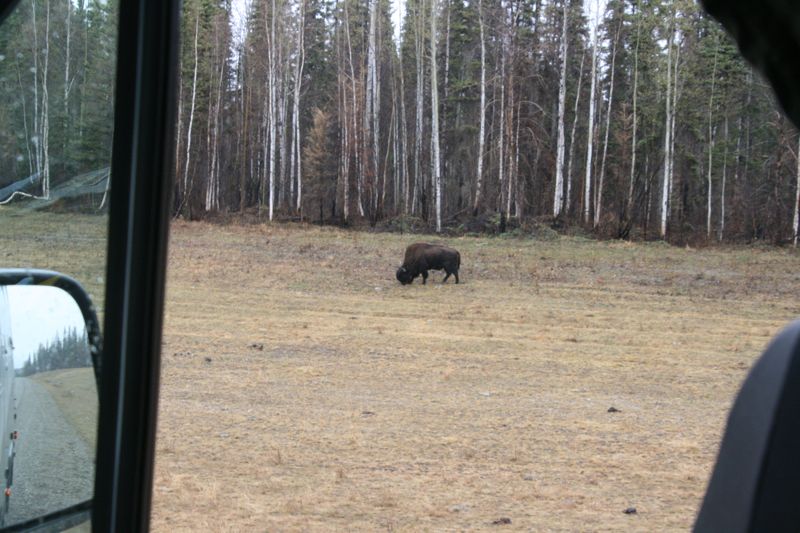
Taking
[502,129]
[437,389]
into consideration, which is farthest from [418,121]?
[437,389]

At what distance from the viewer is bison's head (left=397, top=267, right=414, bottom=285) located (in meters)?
15.6

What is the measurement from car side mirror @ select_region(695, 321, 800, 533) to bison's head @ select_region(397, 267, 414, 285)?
48.1 ft

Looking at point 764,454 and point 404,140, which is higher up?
point 404,140

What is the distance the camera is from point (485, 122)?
28406 mm

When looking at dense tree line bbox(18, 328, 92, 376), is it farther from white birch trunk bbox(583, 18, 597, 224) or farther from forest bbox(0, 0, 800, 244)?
white birch trunk bbox(583, 18, 597, 224)

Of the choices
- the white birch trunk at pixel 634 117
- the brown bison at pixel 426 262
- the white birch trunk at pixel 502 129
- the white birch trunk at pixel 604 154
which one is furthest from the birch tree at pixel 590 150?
the brown bison at pixel 426 262

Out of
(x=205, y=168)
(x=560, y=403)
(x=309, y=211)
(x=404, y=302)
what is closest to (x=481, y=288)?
(x=404, y=302)

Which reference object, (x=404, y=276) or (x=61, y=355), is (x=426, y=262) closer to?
(x=404, y=276)

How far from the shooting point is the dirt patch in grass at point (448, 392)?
5.24 meters

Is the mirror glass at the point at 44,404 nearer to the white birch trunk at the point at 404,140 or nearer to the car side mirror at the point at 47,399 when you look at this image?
the car side mirror at the point at 47,399

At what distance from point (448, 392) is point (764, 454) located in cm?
744

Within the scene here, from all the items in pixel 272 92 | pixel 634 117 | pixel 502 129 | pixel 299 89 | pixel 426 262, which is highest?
pixel 299 89

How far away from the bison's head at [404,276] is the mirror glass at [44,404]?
14.1 m

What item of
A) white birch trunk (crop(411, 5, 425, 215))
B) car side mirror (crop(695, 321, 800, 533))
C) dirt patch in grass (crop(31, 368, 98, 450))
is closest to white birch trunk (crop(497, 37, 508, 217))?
white birch trunk (crop(411, 5, 425, 215))
